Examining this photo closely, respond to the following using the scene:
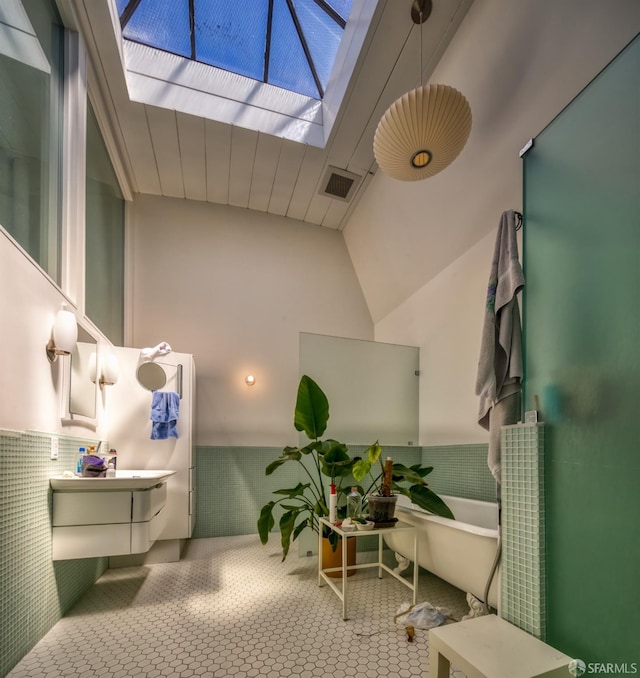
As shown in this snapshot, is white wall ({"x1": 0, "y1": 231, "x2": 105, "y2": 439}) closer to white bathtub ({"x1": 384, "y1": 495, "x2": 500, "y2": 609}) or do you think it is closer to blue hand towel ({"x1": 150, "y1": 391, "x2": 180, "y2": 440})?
blue hand towel ({"x1": 150, "y1": 391, "x2": 180, "y2": 440})

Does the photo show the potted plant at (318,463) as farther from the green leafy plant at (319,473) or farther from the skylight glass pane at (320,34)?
the skylight glass pane at (320,34)

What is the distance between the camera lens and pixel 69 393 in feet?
6.89

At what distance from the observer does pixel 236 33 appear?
2877 mm

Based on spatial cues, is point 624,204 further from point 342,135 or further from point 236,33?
point 236,33

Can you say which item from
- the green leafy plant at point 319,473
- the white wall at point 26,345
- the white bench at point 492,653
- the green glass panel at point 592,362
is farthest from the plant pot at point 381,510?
the white wall at point 26,345

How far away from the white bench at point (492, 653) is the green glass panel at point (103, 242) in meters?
2.67

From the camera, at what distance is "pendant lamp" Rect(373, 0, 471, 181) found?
1.75 metres

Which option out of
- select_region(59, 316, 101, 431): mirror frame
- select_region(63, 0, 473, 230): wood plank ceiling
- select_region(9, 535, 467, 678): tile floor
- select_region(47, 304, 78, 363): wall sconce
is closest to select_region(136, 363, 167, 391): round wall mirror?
select_region(59, 316, 101, 431): mirror frame

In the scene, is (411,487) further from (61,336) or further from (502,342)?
(61,336)

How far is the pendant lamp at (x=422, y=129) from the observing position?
175 cm

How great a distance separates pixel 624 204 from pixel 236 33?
307 cm

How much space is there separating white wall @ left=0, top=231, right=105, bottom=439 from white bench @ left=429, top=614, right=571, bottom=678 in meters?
1.80

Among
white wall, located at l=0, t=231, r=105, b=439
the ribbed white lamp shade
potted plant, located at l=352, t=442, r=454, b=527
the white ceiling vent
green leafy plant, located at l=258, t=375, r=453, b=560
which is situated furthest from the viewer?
the white ceiling vent

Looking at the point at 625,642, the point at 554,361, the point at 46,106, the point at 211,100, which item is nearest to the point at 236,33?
the point at 211,100
